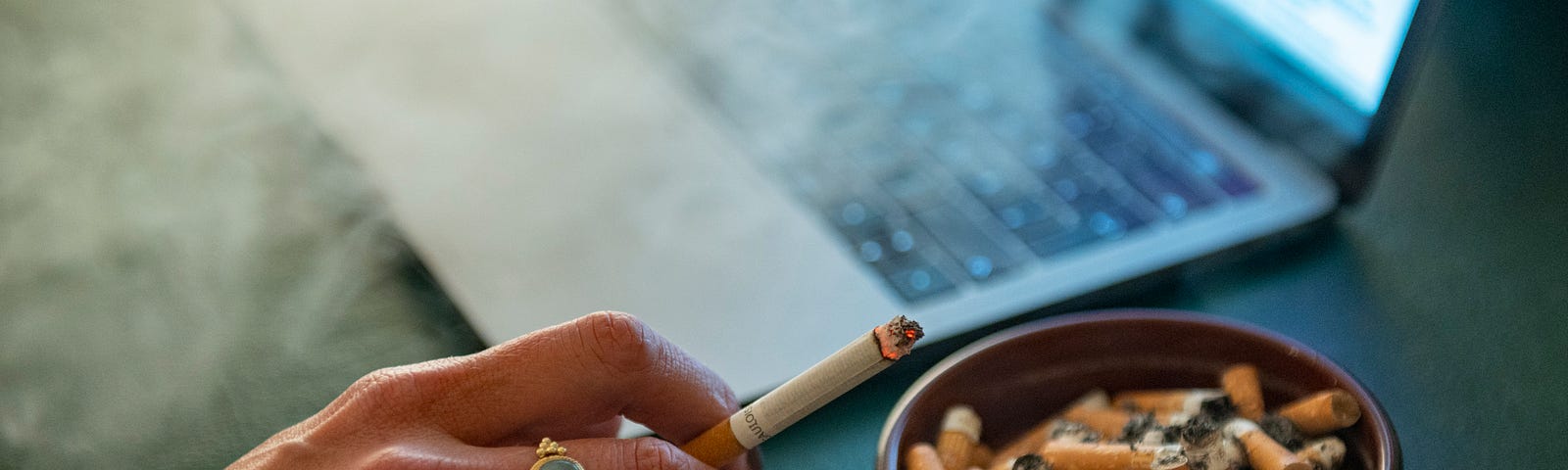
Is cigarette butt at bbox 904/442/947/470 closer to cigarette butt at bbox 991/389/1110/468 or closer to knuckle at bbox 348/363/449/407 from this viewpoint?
cigarette butt at bbox 991/389/1110/468

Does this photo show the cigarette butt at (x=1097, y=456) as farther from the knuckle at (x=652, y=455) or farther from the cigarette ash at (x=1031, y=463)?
the knuckle at (x=652, y=455)

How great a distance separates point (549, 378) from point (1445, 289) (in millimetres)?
491

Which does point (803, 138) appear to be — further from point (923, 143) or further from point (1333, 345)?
point (1333, 345)

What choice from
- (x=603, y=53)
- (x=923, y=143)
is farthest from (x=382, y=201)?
(x=923, y=143)

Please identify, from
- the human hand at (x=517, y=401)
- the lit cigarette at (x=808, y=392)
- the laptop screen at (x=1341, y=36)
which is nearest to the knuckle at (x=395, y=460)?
the human hand at (x=517, y=401)

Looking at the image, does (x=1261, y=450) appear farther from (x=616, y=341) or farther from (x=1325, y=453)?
(x=616, y=341)

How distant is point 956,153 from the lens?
861mm

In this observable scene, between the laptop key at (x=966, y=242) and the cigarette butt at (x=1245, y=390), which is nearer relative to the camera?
the cigarette butt at (x=1245, y=390)

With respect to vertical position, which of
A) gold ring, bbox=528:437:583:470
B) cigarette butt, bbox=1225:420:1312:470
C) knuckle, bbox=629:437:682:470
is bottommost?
cigarette butt, bbox=1225:420:1312:470

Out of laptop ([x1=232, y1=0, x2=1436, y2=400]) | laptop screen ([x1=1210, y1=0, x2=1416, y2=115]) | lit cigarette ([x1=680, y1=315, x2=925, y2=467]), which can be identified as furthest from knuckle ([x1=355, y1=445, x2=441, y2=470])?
laptop screen ([x1=1210, y1=0, x2=1416, y2=115])

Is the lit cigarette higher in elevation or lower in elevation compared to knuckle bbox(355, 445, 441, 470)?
lower

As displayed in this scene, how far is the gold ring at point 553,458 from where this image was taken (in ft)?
1.57

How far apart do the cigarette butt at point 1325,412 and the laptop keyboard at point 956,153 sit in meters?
0.24

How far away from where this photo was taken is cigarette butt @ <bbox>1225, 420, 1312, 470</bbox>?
0.46 metres
